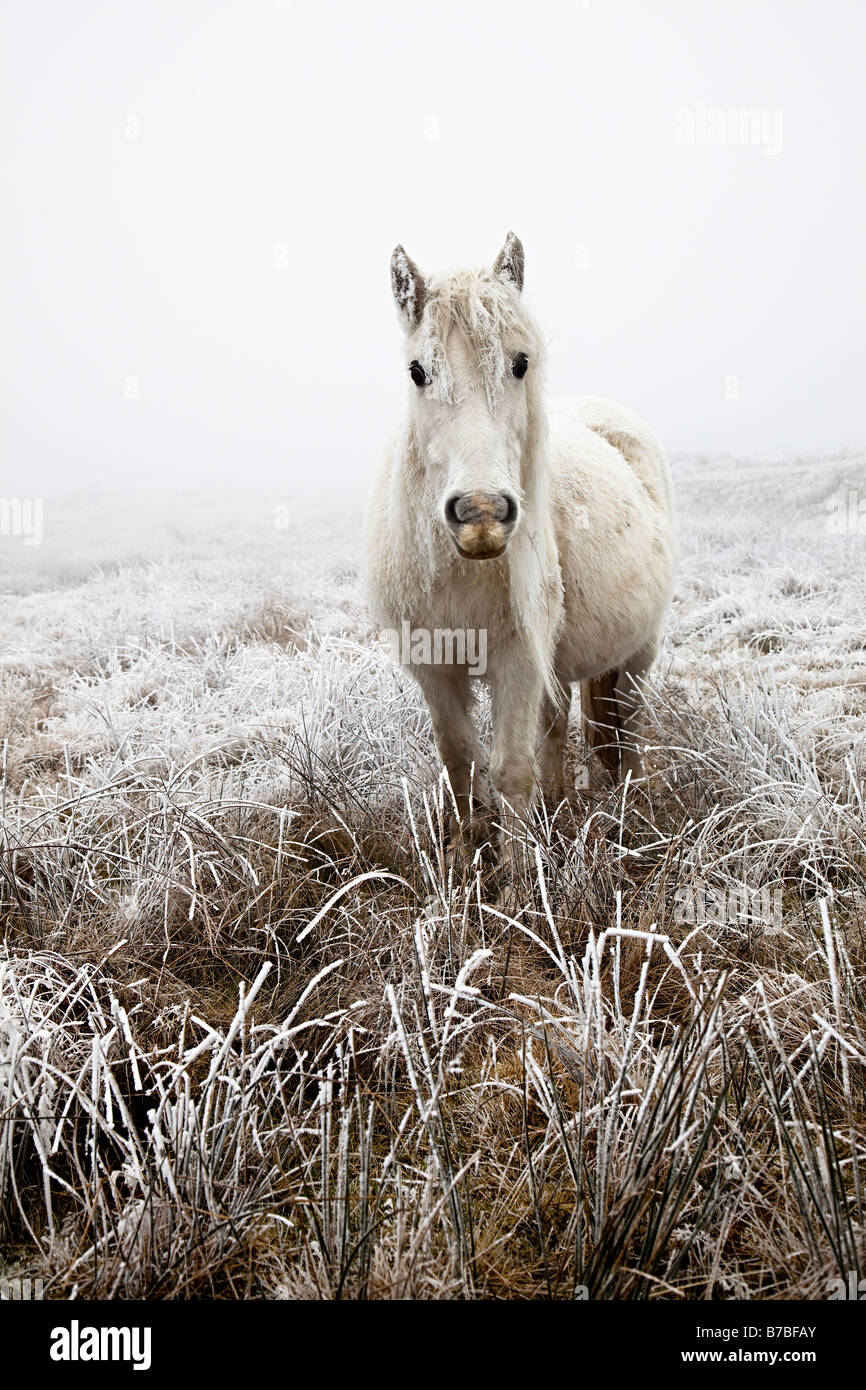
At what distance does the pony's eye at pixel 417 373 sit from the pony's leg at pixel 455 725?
1028 millimetres

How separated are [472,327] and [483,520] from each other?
68 cm

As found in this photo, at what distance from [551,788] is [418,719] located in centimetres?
81

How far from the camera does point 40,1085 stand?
163 cm

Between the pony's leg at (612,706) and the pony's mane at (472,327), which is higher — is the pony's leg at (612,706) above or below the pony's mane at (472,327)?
below

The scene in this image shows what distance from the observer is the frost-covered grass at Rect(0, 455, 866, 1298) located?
1359 millimetres
